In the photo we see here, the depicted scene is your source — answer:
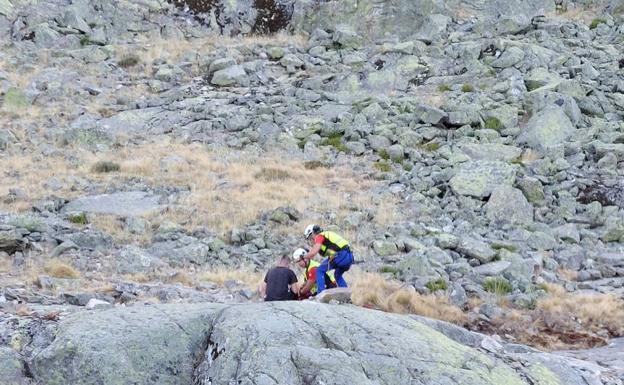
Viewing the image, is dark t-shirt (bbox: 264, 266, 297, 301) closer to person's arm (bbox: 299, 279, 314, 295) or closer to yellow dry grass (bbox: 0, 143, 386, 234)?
person's arm (bbox: 299, 279, 314, 295)

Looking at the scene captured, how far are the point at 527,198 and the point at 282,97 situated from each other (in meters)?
11.6

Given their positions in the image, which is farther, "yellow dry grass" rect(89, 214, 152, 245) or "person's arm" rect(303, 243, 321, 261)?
"yellow dry grass" rect(89, 214, 152, 245)

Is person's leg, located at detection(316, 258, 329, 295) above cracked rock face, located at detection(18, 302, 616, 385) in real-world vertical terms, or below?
below

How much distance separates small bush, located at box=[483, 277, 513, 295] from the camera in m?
13.1

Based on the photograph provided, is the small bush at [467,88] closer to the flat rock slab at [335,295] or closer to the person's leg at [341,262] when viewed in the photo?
the person's leg at [341,262]

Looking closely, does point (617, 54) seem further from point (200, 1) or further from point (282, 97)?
point (200, 1)

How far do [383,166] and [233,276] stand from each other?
352 inches

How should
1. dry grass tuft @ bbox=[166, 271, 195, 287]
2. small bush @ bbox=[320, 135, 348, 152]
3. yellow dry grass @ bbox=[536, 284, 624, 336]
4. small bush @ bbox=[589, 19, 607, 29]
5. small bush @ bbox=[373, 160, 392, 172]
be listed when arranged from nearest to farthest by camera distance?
yellow dry grass @ bbox=[536, 284, 624, 336] → dry grass tuft @ bbox=[166, 271, 195, 287] → small bush @ bbox=[373, 160, 392, 172] → small bush @ bbox=[320, 135, 348, 152] → small bush @ bbox=[589, 19, 607, 29]

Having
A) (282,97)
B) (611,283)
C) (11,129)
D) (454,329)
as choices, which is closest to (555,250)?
(611,283)

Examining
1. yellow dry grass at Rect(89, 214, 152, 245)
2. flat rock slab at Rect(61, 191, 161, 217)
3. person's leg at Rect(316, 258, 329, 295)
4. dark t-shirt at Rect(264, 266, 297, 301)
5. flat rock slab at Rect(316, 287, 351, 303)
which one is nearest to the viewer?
flat rock slab at Rect(316, 287, 351, 303)

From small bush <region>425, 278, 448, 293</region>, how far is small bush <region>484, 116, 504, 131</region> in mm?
10973

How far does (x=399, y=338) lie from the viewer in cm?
683

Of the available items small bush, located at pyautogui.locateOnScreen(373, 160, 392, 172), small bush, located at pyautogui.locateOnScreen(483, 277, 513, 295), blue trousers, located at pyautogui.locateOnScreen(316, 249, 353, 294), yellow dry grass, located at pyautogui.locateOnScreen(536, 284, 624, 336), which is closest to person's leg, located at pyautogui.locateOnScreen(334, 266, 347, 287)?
blue trousers, located at pyautogui.locateOnScreen(316, 249, 353, 294)

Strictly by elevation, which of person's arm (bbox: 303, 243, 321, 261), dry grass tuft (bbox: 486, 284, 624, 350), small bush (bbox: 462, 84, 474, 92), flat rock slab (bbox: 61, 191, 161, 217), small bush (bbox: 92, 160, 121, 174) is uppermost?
small bush (bbox: 462, 84, 474, 92)
